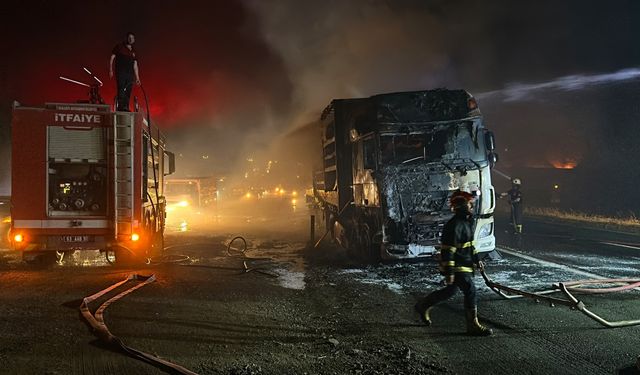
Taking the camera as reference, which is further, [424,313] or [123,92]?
[123,92]

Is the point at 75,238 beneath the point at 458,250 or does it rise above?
above

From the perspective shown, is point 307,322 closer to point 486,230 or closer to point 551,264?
point 486,230

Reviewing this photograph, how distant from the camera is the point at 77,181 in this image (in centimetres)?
895

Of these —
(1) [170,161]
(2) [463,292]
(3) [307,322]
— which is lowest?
(3) [307,322]

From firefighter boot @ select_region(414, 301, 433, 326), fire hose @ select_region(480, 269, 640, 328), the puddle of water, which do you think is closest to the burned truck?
the puddle of water

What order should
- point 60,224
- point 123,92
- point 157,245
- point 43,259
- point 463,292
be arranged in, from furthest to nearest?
point 157,245 < point 123,92 < point 43,259 < point 60,224 < point 463,292

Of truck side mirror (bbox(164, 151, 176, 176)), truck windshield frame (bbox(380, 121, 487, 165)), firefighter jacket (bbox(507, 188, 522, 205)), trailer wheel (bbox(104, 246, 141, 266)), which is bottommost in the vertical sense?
trailer wheel (bbox(104, 246, 141, 266))

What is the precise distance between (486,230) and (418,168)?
1.69 m

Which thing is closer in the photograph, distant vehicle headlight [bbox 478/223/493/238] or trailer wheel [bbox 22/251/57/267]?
distant vehicle headlight [bbox 478/223/493/238]

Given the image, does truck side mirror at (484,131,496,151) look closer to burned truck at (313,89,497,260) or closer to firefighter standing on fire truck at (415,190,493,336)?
burned truck at (313,89,497,260)

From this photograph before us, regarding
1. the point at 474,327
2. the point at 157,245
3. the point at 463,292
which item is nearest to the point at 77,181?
the point at 157,245

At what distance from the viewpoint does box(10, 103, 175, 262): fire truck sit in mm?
8320

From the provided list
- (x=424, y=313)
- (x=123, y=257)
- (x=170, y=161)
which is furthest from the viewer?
(x=170, y=161)

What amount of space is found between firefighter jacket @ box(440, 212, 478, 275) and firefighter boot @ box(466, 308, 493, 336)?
45 cm
